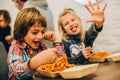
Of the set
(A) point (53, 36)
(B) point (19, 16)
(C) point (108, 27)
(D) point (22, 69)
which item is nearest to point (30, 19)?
(B) point (19, 16)

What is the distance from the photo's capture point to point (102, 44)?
185 centimetres

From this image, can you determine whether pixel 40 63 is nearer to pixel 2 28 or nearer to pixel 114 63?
pixel 2 28

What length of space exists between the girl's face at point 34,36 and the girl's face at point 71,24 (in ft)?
0.63

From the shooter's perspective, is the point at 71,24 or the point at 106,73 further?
the point at 71,24

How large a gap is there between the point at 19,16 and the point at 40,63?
0.35 meters

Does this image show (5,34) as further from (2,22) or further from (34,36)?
(34,36)

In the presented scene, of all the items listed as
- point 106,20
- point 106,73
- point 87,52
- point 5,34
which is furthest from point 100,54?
point 5,34

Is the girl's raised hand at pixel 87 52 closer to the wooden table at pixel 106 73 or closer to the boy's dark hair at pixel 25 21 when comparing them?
the wooden table at pixel 106 73

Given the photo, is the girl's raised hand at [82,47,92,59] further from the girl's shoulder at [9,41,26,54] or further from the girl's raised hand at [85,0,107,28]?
the girl's shoulder at [9,41,26,54]

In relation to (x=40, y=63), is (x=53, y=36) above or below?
above

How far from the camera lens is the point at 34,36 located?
170 centimetres

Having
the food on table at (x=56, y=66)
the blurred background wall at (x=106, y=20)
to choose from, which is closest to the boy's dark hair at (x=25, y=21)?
the blurred background wall at (x=106, y=20)

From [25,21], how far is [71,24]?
0.34 metres

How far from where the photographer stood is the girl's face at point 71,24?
1805 millimetres
